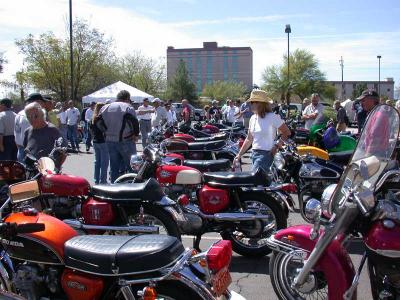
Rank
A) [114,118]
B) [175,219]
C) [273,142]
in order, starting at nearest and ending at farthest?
1. [175,219]
2. [273,142]
3. [114,118]

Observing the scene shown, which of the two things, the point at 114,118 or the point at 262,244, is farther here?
the point at 114,118

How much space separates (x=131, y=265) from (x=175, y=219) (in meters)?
2.28

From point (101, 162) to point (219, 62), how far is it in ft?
415

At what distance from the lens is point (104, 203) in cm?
522

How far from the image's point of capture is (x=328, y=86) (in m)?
73.4

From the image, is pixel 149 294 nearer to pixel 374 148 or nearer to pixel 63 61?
pixel 374 148

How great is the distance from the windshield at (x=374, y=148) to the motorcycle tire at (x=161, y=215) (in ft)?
6.62

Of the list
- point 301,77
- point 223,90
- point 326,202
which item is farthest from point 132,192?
point 223,90

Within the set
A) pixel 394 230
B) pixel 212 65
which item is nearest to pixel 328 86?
pixel 212 65

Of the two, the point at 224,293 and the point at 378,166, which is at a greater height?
the point at 378,166

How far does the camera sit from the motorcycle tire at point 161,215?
17.1 ft

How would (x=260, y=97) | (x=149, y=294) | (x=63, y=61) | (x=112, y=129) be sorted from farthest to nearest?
(x=63, y=61)
(x=112, y=129)
(x=260, y=97)
(x=149, y=294)

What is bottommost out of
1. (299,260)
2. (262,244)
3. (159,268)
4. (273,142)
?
(262,244)

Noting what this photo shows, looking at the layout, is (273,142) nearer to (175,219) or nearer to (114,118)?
(175,219)
